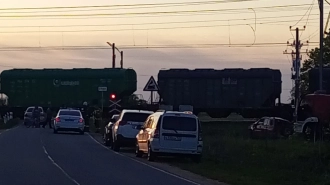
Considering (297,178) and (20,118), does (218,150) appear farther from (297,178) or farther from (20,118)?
(20,118)

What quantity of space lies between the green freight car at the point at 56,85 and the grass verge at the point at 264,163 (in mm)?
27262

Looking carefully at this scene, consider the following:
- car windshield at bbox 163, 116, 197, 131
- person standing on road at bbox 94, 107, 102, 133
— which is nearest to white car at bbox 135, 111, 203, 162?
car windshield at bbox 163, 116, 197, 131

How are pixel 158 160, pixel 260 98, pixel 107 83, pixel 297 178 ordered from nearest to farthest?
1. pixel 297 178
2. pixel 158 160
3. pixel 260 98
4. pixel 107 83

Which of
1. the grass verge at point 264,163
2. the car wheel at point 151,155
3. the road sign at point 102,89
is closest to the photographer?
the grass verge at point 264,163

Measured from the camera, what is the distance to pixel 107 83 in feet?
198

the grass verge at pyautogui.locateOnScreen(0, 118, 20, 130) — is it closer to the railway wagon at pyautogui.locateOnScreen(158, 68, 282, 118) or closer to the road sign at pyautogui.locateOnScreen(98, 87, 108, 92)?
the road sign at pyautogui.locateOnScreen(98, 87, 108, 92)

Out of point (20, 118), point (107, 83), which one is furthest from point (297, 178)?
point (20, 118)

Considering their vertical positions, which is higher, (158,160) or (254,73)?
(254,73)

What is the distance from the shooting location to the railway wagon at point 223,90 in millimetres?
55438

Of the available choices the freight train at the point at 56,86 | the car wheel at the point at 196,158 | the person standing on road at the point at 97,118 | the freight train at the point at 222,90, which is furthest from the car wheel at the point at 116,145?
the freight train at the point at 56,86

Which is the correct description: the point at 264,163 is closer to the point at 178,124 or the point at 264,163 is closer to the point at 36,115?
the point at 178,124

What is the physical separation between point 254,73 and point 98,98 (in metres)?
13.0

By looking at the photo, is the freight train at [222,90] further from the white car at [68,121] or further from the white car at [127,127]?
the white car at [127,127]

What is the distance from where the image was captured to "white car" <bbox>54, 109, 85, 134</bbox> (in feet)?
145
